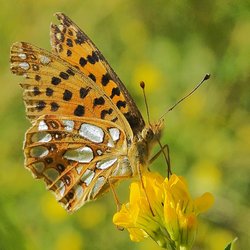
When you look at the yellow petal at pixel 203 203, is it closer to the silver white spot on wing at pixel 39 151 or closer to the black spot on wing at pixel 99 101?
the black spot on wing at pixel 99 101

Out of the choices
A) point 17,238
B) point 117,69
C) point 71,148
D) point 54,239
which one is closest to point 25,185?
point 54,239

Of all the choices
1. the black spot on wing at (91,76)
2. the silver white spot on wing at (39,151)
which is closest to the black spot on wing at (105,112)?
the black spot on wing at (91,76)

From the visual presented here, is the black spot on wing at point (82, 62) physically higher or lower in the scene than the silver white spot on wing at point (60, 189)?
higher

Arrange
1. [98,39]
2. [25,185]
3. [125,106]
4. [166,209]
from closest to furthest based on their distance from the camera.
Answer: [166,209] → [125,106] → [25,185] → [98,39]

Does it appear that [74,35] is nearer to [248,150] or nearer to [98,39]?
[248,150]

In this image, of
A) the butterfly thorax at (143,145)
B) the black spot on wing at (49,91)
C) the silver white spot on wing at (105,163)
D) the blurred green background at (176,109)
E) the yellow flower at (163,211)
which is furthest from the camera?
the blurred green background at (176,109)

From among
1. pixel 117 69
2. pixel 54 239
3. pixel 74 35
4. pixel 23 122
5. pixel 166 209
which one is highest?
pixel 74 35

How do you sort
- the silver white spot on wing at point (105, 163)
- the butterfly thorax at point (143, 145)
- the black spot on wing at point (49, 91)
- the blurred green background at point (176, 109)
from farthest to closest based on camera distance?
the blurred green background at point (176, 109)
the black spot on wing at point (49, 91)
the silver white spot on wing at point (105, 163)
the butterfly thorax at point (143, 145)

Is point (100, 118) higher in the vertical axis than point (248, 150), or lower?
higher
